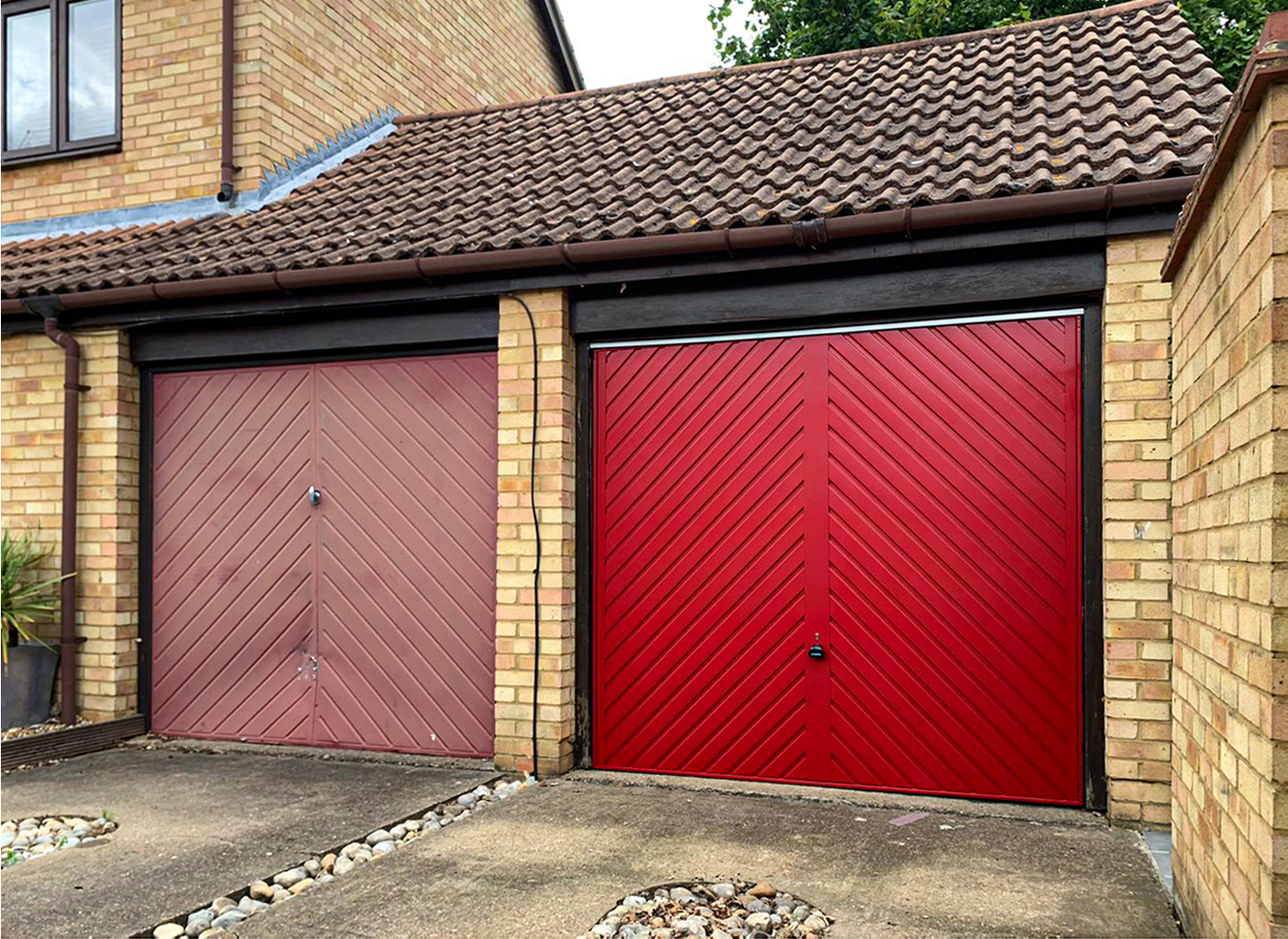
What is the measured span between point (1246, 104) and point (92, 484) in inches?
288

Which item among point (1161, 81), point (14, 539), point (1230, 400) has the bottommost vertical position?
point (14, 539)

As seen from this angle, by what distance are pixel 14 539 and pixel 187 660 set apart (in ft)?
5.08

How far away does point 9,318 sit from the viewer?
7.69 m

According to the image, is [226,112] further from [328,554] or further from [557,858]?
[557,858]

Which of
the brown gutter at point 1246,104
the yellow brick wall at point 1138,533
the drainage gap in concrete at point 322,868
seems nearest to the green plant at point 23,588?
the drainage gap in concrete at point 322,868

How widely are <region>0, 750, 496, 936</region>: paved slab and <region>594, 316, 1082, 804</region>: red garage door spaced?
1.45 m

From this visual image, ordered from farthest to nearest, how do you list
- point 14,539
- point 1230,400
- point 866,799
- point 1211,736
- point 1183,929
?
point 14,539, point 866,799, point 1183,929, point 1211,736, point 1230,400

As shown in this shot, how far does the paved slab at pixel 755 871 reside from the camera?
12.8 ft

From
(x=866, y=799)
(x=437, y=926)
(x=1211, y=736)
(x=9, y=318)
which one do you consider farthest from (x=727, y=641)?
(x=9, y=318)

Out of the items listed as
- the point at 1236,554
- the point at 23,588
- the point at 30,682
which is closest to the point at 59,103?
the point at 23,588

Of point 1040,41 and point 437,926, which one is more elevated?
point 1040,41

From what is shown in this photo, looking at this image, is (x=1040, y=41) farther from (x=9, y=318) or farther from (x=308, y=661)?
(x=9, y=318)

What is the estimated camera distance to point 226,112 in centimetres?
856

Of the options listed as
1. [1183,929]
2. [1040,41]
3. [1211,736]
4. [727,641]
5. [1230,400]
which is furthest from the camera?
[1040,41]
